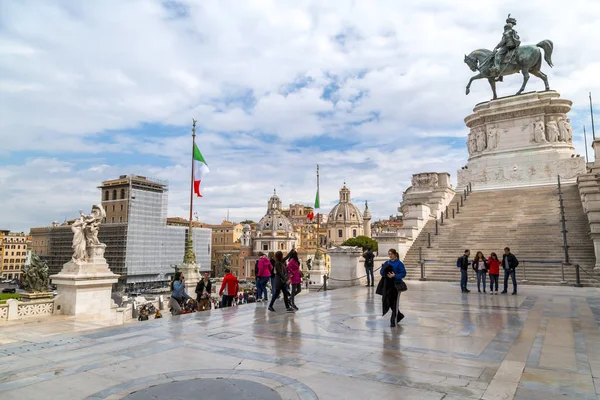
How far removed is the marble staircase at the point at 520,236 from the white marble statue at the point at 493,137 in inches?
243

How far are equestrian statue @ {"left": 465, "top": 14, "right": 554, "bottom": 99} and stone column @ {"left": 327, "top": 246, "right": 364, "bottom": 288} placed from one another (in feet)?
74.6

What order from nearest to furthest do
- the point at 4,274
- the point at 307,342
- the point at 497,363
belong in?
1. the point at 497,363
2. the point at 307,342
3. the point at 4,274

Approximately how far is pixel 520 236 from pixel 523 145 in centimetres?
1338

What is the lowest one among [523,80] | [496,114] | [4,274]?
[4,274]

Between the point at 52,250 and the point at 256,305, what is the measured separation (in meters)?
83.1

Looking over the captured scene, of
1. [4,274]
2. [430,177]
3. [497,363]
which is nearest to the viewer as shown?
[497,363]

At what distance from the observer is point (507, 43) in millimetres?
31906

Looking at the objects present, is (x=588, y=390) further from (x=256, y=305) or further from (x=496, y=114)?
(x=496, y=114)

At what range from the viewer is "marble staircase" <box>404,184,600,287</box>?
1591 cm

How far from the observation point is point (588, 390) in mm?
4227

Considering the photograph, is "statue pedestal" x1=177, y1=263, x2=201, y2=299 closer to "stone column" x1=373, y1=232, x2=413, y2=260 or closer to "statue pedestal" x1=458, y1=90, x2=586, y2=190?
"stone column" x1=373, y1=232, x2=413, y2=260

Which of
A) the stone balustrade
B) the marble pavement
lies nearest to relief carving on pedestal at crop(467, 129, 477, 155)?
the marble pavement

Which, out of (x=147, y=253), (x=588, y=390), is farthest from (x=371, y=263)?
(x=147, y=253)

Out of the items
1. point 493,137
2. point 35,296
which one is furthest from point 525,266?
point 35,296
